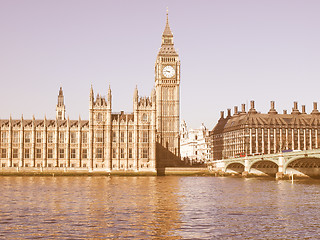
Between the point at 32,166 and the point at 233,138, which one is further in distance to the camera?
the point at 233,138

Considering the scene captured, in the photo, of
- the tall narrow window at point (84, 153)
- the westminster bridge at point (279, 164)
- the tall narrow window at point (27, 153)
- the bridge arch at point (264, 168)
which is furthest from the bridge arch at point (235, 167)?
the tall narrow window at point (27, 153)

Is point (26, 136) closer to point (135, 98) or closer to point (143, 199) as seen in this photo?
point (135, 98)

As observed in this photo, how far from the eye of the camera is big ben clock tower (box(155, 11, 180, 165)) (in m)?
154

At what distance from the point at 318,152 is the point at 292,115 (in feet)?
286

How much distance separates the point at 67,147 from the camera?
461ft

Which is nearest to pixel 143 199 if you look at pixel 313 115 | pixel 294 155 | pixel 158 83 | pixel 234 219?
pixel 234 219

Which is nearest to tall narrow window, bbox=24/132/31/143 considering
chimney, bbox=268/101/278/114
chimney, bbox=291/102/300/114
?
chimney, bbox=268/101/278/114

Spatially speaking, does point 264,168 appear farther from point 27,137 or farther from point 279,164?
point 27,137

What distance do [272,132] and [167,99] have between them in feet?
125

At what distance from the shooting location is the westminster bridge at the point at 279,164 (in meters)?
108

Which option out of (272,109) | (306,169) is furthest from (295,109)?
(306,169)

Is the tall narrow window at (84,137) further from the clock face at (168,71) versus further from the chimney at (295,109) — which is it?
the chimney at (295,109)

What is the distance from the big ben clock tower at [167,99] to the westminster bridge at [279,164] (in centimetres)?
1425

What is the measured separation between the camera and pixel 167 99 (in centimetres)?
16075
